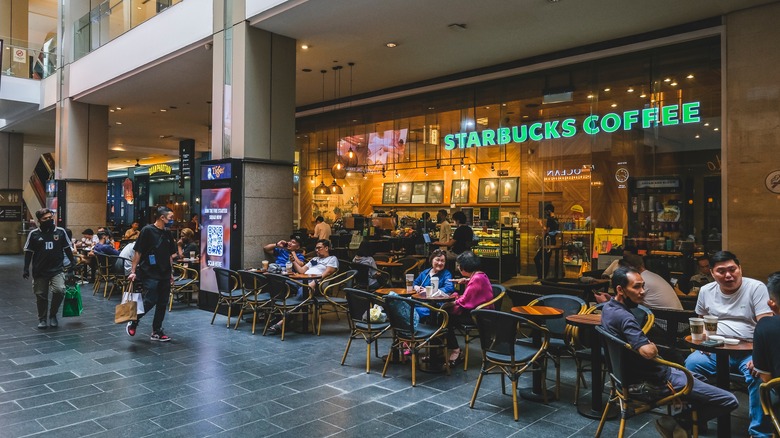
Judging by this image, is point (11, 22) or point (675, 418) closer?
point (675, 418)

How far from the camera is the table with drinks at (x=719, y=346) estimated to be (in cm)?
327

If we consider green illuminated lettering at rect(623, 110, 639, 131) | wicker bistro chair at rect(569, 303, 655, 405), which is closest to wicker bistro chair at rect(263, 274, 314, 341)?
wicker bistro chair at rect(569, 303, 655, 405)

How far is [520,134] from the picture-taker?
33.0 ft

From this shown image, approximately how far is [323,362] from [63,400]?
7.64 feet

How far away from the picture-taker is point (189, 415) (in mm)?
3938

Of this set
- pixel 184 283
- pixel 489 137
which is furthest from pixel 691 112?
pixel 184 283

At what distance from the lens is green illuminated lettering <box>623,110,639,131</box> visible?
8.52 metres

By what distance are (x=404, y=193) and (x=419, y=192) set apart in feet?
1.82

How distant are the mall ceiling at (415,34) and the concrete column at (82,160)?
113 centimetres

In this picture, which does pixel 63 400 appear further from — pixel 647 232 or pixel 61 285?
pixel 647 232

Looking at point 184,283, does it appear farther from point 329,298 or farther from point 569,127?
point 569,127

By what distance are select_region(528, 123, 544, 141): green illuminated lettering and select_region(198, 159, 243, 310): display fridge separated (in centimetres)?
548

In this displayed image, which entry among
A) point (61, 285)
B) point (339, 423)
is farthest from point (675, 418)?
point (61, 285)

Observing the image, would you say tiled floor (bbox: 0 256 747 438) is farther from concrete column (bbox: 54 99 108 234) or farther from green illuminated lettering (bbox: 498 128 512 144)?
concrete column (bbox: 54 99 108 234)
